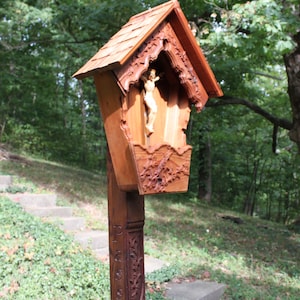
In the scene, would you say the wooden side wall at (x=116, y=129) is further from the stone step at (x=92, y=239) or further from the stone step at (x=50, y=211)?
the stone step at (x=50, y=211)

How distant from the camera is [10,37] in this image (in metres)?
8.85

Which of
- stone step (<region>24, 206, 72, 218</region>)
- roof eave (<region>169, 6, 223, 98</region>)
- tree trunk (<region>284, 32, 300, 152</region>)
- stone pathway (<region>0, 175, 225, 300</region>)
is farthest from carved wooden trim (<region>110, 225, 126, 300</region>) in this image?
tree trunk (<region>284, 32, 300, 152</region>)

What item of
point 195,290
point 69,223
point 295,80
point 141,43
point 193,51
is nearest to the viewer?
point 141,43

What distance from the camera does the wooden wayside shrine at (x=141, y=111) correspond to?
1858mm

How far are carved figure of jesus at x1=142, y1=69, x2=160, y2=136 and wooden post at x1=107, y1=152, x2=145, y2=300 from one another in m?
0.31

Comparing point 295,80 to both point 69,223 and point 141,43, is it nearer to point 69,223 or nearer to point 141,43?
point 69,223

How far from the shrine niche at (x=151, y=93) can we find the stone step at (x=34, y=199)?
453cm

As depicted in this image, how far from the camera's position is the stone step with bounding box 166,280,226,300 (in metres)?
4.09

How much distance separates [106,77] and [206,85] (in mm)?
629

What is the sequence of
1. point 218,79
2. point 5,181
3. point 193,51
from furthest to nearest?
1. point 218,79
2. point 5,181
3. point 193,51

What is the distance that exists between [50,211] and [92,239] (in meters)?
0.98

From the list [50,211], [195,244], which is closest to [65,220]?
[50,211]

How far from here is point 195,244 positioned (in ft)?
21.5

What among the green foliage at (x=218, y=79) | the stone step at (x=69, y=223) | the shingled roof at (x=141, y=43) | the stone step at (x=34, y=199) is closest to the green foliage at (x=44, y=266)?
the stone step at (x=69, y=223)
